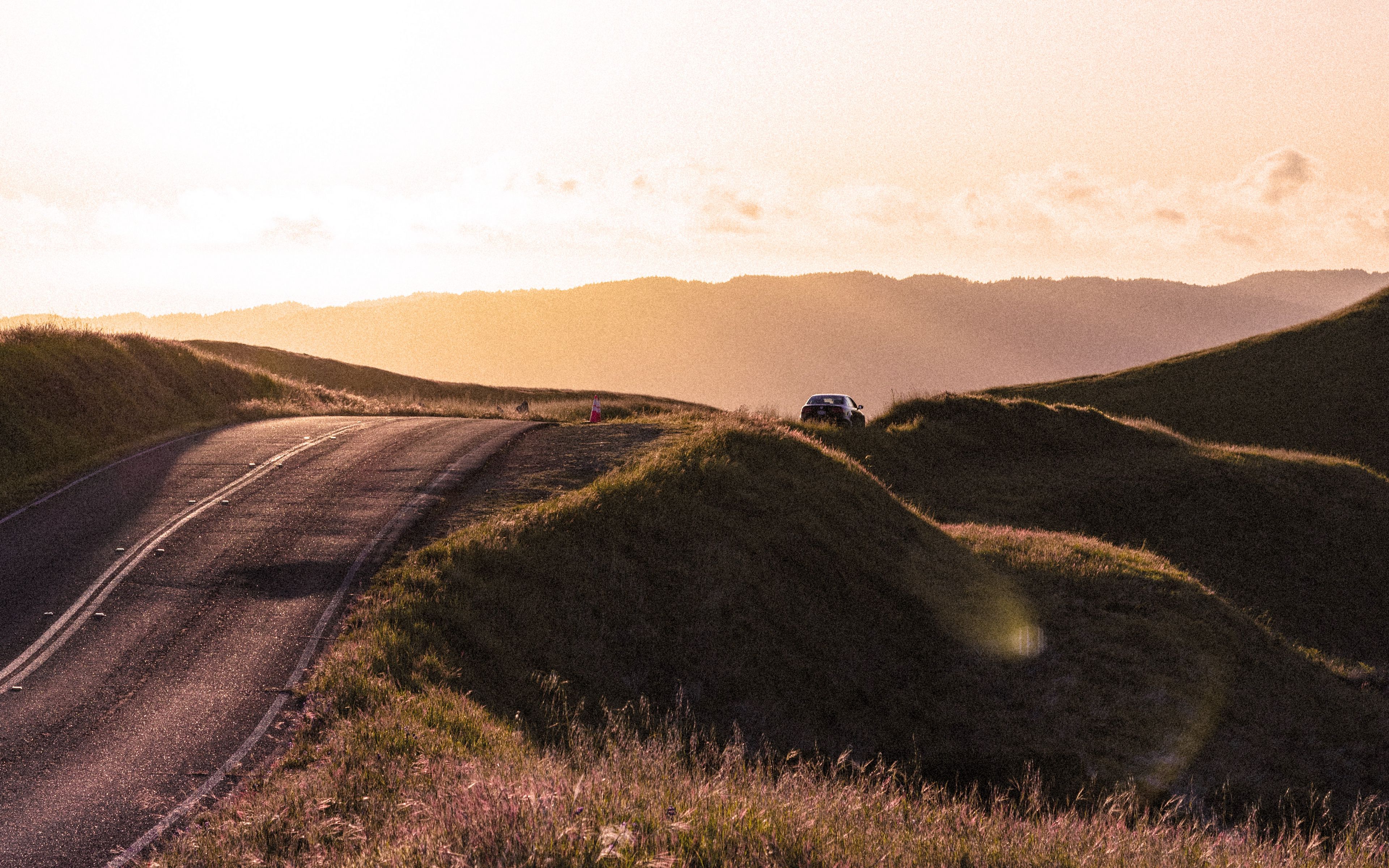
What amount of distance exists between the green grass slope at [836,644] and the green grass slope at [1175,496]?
25.6 feet

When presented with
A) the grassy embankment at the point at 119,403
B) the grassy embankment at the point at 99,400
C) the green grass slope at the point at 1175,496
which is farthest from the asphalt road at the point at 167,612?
the green grass slope at the point at 1175,496

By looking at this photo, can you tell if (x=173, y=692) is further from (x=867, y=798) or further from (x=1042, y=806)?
(x=1042, y=806)

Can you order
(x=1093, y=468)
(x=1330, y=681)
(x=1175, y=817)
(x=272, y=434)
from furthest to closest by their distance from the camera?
(x=1093, y=468)
(x=272, y=434)
(x=1330, y=681)
(x=1175, y=817)

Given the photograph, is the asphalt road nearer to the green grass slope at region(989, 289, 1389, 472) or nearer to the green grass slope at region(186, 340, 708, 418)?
the green grass slope at region(186, 340, 708, 418)

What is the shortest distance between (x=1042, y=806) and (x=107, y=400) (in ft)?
84.2

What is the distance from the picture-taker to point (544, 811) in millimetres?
4906

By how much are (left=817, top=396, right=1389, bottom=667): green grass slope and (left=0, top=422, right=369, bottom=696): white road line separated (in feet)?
71.1

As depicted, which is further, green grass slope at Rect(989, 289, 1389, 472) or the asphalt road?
green grass slope at Rect(989, 289, 1389, 472)

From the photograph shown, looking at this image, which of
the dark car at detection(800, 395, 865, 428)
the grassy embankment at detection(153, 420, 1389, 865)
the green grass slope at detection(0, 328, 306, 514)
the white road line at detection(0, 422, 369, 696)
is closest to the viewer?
the grassy embankment at detection(153, 420, 1389, 865)

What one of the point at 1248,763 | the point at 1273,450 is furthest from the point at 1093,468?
the point at 1248,763

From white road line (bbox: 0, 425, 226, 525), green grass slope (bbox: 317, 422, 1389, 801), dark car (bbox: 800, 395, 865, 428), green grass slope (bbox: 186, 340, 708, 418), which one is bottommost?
green grass slope (bbox: 317, 422, 1389, 801)

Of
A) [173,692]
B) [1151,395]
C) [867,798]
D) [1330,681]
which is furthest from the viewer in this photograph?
[1151,395]

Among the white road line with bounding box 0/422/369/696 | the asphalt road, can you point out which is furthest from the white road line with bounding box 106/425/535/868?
the white road line with bounding box 0/422/369/696

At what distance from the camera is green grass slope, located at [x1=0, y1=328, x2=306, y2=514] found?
19703 mm
